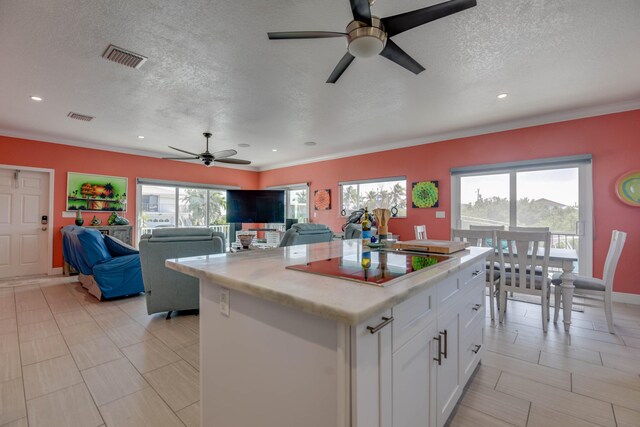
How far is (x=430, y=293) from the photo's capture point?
3.91 ft

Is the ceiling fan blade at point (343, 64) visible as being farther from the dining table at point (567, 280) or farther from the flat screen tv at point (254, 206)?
the flat screen tv at point (254, 206)

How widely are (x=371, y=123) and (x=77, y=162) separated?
18.6 feet

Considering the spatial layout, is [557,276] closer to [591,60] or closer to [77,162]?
[591,60]

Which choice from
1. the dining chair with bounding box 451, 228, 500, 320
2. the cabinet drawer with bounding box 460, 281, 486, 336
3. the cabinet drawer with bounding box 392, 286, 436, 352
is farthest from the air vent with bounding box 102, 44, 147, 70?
the dining chair with bounding box 451, 228, 500, 320

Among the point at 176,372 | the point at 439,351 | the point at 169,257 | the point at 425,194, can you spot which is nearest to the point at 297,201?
the point at 425,194

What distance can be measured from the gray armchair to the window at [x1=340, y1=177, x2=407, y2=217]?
2.03 meters

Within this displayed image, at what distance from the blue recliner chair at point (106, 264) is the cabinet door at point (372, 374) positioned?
12.8 ft

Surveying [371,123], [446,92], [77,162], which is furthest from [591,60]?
[77,162]

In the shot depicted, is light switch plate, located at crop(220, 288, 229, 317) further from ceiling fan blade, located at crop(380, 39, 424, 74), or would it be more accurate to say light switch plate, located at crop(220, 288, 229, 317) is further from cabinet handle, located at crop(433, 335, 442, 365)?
ceiling fan blade, located at crop(380, 39, 424, 74)

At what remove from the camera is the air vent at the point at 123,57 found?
2.45 m

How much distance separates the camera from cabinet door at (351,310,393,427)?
771 millimetres

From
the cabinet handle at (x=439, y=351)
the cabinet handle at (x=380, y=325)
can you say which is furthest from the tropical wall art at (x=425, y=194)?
the cabinet handle at (x=380, y=325)

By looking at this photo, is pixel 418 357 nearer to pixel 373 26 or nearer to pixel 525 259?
pixel 373 26

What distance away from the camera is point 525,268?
280cm
